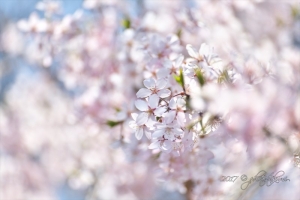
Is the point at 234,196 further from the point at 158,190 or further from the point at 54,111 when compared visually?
the point at 54,111

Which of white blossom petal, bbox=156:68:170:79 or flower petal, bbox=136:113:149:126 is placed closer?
flower petal, bbox=136:113:149:126

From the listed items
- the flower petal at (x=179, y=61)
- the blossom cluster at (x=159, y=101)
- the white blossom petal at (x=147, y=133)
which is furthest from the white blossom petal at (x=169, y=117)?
the flower petal at (x=179, y=61)

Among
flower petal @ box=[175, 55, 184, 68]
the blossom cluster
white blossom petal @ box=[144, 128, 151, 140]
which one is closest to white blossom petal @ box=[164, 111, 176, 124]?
the blossom cluster

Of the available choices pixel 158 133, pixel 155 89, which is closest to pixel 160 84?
pixel 155 89

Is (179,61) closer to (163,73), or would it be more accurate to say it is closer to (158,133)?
(163,73)

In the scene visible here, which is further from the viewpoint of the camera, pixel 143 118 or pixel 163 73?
pixel 163 73

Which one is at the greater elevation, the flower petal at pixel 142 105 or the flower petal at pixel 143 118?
the flower petal at pixel 142 105

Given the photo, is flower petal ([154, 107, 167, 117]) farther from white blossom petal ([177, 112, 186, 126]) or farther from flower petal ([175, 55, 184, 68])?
flower petal ([175, 55, 184, 68])

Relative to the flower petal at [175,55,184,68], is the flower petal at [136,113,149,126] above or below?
below

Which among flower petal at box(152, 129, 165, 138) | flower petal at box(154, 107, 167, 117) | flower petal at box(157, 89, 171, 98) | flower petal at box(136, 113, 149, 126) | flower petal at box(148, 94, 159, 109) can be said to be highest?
flower petal at box(157, 89, 171, 98)

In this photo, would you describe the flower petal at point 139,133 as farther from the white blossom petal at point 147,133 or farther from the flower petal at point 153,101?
the flower petal at point 153,101

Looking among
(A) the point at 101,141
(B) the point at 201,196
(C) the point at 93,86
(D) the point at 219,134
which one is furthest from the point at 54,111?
(D) the point at 219,134
